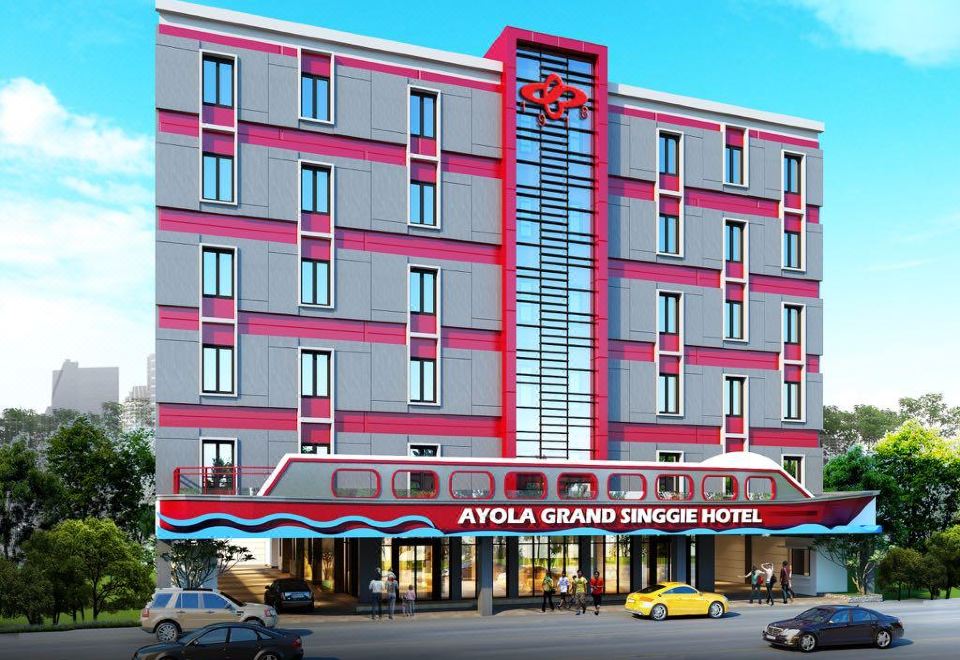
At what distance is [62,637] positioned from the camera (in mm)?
34000

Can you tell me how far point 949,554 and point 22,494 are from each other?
45.8 m

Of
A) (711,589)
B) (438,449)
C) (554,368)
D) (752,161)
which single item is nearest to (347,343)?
(438,449)

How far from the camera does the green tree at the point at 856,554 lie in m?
48.0

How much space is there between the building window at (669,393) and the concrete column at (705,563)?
713 cm

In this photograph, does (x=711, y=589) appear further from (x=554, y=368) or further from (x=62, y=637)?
(x=62, y=637)

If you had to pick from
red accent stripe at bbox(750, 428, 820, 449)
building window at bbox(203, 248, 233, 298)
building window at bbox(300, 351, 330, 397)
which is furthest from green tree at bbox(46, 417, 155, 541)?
red accent stripe at bbox(750, 428, 820, 449)

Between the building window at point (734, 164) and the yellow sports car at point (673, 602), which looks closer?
the yellow sports car at point (673, 602)

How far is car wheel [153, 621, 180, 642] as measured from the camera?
106ft

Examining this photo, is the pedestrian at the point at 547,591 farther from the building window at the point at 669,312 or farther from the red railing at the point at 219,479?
the building window at the point at 669,312

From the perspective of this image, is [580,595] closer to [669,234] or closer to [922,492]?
[669,234]

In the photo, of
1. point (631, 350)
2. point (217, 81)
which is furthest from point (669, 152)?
point (217, 81)

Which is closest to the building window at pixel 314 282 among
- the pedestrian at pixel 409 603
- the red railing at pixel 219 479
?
the red railing at pixel 219 479

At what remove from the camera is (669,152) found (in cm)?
5322

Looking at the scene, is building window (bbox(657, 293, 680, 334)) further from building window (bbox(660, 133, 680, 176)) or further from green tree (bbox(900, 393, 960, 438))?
green tree (bbox(900, 393, 960, 438))
